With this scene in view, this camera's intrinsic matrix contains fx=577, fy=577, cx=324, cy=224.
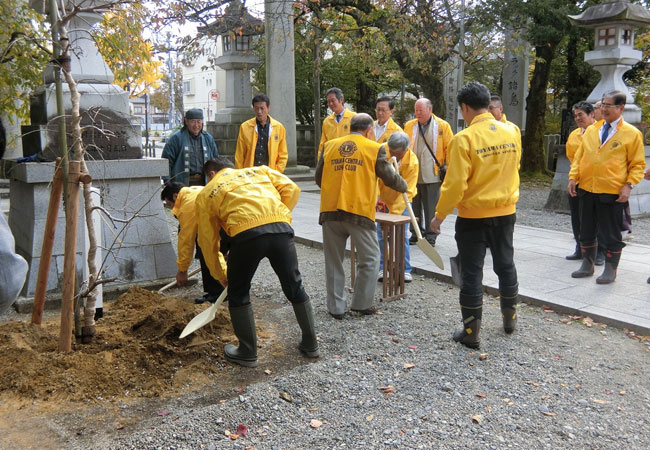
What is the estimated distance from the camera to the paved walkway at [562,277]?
4953 mm

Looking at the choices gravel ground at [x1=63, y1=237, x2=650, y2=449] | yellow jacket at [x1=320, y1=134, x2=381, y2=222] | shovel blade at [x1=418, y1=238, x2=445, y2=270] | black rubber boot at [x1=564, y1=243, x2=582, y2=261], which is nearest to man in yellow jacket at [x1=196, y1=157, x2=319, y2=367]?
Answer: gravel ground at [x1=63, y1=237, x2=650, y2=449]

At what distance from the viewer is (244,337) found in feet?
12.6

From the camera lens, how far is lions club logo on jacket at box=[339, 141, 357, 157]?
465 cm

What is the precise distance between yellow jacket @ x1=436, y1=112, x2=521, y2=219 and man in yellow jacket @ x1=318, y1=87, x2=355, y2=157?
10.6ft

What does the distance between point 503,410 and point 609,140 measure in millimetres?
3757

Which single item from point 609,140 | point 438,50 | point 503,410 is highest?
point 438,50

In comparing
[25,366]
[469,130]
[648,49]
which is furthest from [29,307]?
[648,49]

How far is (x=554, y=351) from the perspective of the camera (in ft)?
13.8

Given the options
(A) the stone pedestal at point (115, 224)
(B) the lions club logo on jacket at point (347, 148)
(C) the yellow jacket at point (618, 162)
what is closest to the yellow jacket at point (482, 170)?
(B) the lions club logo on jacket at point (347, 148)

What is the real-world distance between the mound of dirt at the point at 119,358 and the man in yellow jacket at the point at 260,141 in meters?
3.09

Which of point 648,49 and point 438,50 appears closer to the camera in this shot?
point 438,50

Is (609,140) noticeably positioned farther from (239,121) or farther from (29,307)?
(239,121)

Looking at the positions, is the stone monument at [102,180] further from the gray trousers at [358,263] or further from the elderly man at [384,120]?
the elderly man at [384,120]

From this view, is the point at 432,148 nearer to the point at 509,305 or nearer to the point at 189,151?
the point at 189,151
